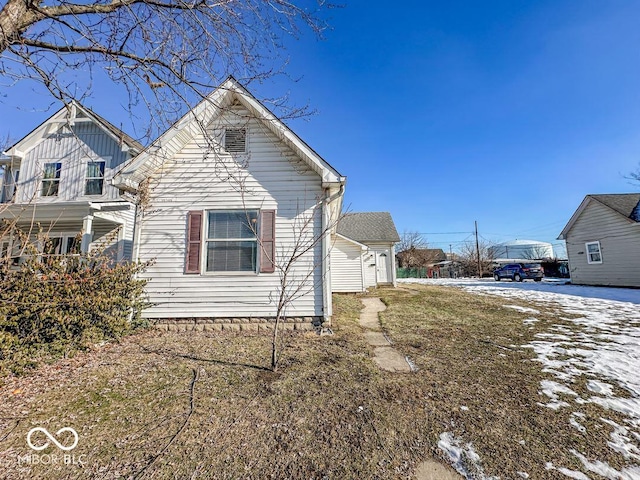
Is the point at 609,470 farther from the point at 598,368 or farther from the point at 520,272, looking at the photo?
the point at 520,272

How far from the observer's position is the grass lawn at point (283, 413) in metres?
2.31

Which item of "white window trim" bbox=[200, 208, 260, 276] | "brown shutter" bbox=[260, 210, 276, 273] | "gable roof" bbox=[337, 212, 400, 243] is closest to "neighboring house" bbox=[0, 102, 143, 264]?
"white window trim" bbox=[200, 208, 260, 276]

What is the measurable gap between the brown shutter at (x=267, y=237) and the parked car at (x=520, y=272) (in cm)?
2578

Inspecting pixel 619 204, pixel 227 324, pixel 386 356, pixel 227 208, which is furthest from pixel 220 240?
pixel 619 204

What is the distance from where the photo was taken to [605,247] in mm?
15406

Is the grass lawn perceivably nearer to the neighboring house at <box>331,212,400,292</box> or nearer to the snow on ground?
the snow on ground

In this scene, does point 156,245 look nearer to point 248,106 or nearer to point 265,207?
point 265,207

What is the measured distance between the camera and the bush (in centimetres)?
387

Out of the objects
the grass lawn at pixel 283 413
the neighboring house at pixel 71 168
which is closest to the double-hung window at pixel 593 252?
the grass lawn at pixel 283 413

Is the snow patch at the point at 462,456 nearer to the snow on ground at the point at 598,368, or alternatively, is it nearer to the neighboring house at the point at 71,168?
the snow on ground at the point at 598,368

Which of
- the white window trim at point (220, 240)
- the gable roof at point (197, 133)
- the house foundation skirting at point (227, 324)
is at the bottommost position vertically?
the house foundation skirting at point (227, 324)

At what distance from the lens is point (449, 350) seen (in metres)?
5.11

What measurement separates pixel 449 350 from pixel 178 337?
211 inches

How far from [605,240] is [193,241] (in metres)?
21.0
